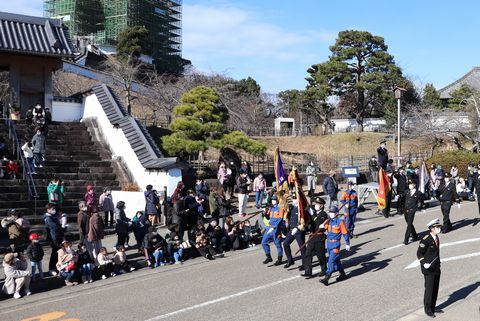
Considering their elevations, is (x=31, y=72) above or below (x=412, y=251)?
above

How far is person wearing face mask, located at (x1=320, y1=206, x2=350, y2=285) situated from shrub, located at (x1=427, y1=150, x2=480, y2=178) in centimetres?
1993

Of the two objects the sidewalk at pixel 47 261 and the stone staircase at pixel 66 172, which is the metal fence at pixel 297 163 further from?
the sidewalk at pixel 47 261

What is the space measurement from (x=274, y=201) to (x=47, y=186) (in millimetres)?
7705

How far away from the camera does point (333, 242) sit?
34.6 feet

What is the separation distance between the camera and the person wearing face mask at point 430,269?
8.36 m

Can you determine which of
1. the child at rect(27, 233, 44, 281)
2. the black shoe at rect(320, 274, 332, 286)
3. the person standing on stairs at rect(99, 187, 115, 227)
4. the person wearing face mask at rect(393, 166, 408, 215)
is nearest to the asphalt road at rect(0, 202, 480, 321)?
the black shoe at rect(320, 274, 332, 286)

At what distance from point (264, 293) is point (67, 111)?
14.8 m

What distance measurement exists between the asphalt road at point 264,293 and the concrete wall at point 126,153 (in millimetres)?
4270

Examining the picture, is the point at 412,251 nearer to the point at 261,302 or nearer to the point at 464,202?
the point at 261,302

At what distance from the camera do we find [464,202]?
2225cm

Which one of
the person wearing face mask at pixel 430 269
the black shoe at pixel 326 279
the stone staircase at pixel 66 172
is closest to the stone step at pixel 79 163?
the stone staircase at pixel 66 172

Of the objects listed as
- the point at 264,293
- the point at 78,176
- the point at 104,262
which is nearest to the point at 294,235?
the point at 264,293

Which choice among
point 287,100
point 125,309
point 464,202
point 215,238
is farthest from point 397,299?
point 287,100

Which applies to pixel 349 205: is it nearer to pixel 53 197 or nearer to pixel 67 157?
pixel 53 197
